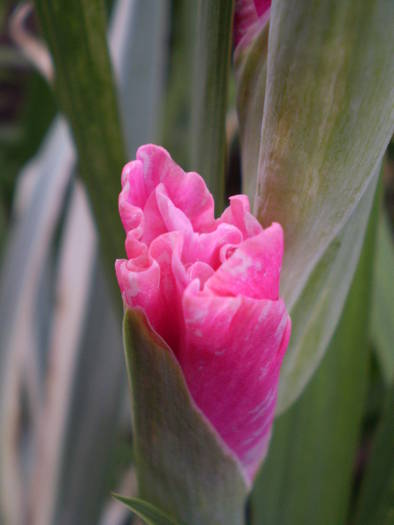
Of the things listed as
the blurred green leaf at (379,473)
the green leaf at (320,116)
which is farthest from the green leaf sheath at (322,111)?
the blurred green leaf at (379,473)

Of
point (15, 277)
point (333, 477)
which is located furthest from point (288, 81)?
point (15, 277)

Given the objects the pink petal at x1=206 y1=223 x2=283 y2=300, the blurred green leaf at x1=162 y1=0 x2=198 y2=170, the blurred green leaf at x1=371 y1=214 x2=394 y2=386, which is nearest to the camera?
the pink petal at x1=206 y1=223 x2=283 y2=300

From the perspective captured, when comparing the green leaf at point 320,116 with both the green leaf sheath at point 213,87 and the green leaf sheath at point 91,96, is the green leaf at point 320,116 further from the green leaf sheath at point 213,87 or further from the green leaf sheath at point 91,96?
the green leaf sheath at point 91,96

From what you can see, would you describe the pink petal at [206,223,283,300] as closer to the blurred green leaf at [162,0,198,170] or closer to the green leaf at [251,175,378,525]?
the green leaf at [251,175,378,525]

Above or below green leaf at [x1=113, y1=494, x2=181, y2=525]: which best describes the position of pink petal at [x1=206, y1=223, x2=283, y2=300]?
above

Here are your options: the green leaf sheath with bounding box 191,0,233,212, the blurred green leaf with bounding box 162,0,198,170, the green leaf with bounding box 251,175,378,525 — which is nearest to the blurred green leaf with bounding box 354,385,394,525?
the green leaf with bounding box 251,175,378,525

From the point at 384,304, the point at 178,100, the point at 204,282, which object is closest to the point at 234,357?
the point at 204,282

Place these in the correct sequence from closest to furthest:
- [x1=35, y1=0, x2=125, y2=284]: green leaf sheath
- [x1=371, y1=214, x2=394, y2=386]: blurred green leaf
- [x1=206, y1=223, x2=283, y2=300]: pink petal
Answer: [x1=206, y1=223, x2=283, y2=300]: pink petal
[x1=35, y1=0, x2=125, y2=284]: green leaf sheath
[x1=371, y1=214, x2=394, y2=386]: blurred green leaf
